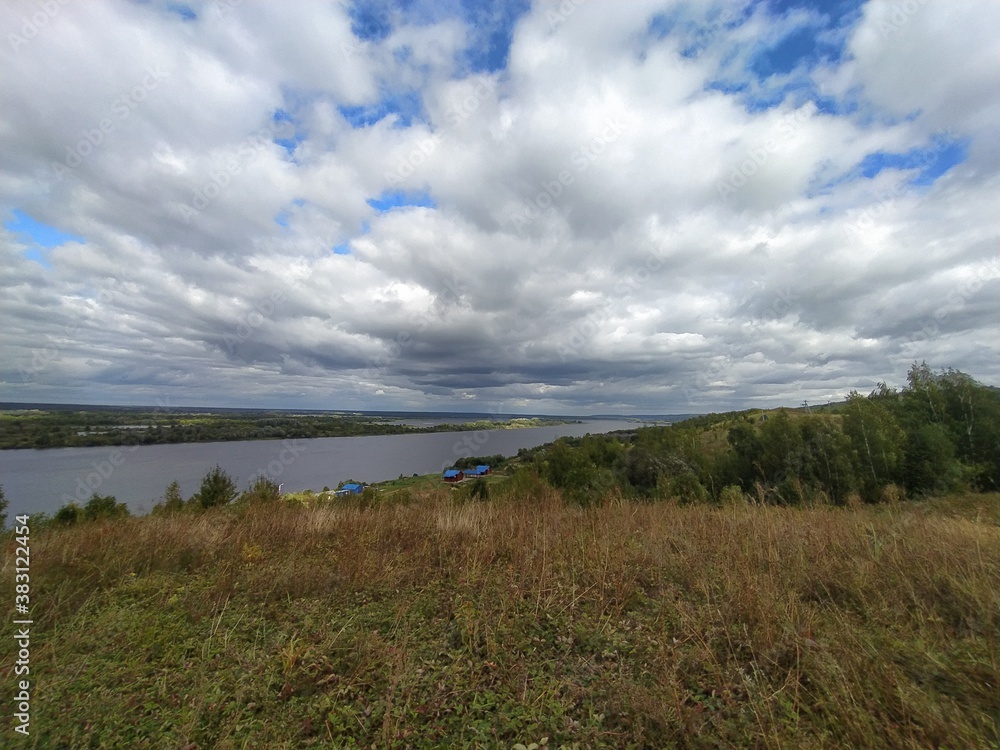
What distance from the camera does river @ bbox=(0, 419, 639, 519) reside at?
3881cm

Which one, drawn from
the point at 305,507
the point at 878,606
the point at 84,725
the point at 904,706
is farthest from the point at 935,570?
the point at 305,507

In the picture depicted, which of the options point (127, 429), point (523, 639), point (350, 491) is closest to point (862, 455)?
point (350, 491)

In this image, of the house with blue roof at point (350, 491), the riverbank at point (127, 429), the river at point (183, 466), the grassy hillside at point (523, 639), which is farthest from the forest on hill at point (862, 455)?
the riverbank at point (127, 429)

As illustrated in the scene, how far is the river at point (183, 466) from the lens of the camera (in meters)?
38.8

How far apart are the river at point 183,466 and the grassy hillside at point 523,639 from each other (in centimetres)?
2045

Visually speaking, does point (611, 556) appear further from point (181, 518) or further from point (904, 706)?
point (181, 518)

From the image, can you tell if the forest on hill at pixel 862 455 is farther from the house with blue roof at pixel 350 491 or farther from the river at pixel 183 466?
the river at pixel 183 466

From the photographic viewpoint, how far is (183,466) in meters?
64.3

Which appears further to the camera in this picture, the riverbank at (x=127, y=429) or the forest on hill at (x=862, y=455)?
the riverbank at (x=127, y=429)

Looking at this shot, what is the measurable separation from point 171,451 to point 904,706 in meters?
113

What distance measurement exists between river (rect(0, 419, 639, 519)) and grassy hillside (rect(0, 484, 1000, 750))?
20.5 meters

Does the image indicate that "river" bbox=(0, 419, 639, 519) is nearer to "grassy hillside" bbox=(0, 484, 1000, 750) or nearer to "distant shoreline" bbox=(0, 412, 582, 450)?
"distant shoreline" bbox=(0, 412, 582, 450)

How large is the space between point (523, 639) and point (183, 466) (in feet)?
262

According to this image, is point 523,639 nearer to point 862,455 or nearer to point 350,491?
point 350,491
